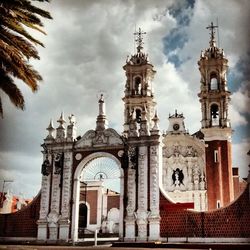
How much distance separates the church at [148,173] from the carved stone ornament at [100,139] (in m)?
0.06

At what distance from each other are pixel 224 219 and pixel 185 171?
12617 millimetres

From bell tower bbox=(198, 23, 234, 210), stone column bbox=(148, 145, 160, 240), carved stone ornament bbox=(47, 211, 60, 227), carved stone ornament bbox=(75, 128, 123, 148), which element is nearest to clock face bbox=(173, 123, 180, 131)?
bell tower bbox=(198, 23, 234, 210)

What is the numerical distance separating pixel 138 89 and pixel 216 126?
8011 mm

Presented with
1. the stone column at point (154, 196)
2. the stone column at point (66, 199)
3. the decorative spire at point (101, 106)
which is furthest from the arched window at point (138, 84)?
the stone column at point (154, 196)

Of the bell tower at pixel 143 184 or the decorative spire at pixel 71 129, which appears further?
the decorative spire at pixel 71 129

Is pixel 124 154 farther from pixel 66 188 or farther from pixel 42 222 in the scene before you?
pixel 42 222

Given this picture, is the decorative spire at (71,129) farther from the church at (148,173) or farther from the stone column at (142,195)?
the stone column at (142,195)

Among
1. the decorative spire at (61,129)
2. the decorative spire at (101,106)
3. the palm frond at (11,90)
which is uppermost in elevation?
the decorative spire at (101,106)

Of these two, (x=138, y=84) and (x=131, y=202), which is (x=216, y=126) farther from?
(x=131, y=202)

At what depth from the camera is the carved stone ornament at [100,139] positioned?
26859mm

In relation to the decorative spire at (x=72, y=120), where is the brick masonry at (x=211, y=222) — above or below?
below

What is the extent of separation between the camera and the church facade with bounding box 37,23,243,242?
2525 cm

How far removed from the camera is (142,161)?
25750 mm

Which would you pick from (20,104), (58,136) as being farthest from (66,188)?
(20,104)
